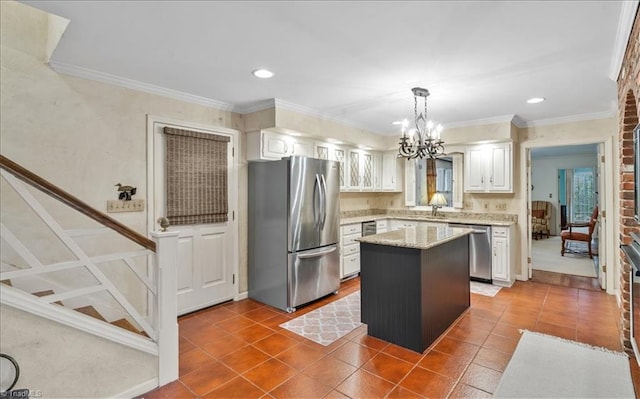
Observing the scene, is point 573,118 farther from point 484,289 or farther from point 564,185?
point 564,185

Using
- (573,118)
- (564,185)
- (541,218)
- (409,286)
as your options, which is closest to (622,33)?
(409,286)

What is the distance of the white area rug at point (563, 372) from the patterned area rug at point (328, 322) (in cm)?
137

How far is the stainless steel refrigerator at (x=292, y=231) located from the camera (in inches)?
144

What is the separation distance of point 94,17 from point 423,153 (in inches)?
111

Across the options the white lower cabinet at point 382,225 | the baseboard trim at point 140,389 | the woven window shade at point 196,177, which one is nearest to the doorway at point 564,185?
the white lower cabinet at point 382,225

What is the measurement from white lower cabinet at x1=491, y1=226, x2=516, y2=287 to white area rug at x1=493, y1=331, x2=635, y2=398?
5.63 feet

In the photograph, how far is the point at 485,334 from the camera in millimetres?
3021

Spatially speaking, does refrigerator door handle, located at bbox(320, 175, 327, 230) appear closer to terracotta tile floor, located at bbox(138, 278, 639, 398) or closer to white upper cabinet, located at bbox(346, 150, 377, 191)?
terracotta tile floor, located at bbox(138, 278, 639, 398)

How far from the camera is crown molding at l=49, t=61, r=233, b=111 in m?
2.72

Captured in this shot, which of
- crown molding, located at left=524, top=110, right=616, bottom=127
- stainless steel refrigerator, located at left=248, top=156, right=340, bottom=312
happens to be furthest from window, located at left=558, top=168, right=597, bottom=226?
stainless steel refrigerator, located at left=248, top=156, right=340, bottom=312

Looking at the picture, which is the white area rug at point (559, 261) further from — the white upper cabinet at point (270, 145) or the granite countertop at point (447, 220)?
the white upper cabinet at point (270, 145)

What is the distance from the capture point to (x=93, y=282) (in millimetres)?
2869

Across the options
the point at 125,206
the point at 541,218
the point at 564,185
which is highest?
the point at 564,185

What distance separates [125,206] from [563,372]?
12.8 ft
